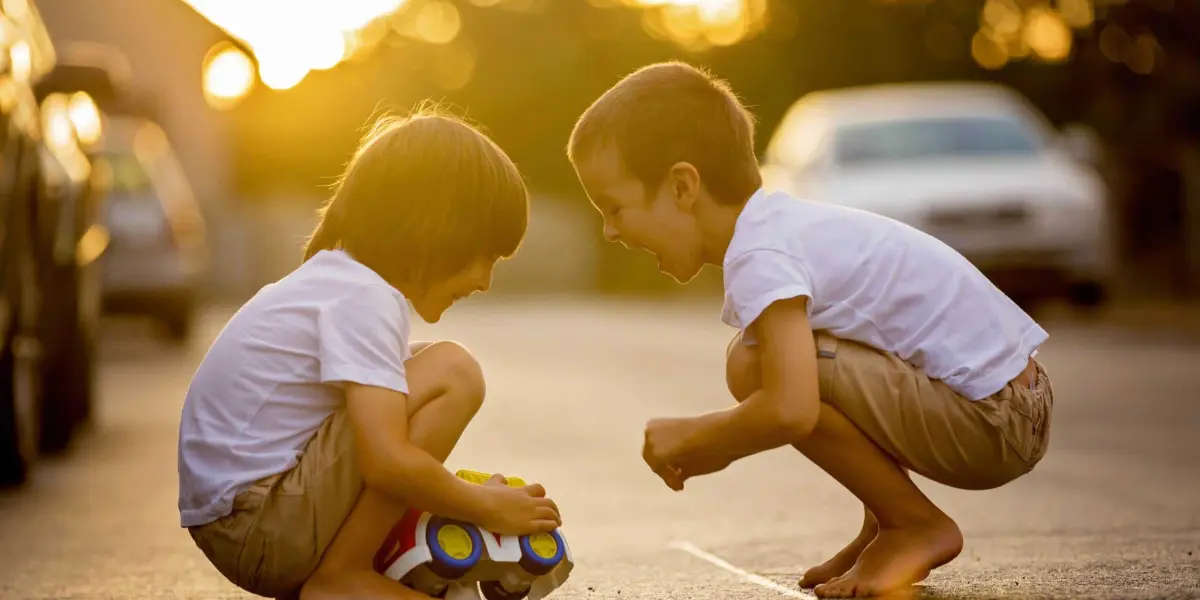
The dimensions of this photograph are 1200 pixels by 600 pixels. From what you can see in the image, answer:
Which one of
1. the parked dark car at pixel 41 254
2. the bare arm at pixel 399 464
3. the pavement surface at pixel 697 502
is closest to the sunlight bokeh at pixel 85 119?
the parked dark car at pixel 41 254

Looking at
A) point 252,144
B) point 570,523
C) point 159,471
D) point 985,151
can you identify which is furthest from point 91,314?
point 252,144

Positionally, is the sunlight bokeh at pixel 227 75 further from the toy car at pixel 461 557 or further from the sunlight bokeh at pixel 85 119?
the toy car at pixel 461 557

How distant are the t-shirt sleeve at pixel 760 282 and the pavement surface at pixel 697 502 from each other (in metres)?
0.69

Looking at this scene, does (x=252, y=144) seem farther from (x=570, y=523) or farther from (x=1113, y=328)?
Result: (x=570, y=523)

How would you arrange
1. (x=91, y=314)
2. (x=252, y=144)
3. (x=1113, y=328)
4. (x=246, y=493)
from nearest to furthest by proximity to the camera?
(x=246, y=493) < (x=91, y=314) < (x=1113, y=328) < (x=252, y=144)

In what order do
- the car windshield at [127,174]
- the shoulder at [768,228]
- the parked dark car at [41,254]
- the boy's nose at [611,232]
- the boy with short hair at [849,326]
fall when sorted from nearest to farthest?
the shoulder at [768,228] → the boy with short hair at [849,326] → the boy's nose at [611,232] → the parked dark car at [41,254] → the car windshield at [127,174]

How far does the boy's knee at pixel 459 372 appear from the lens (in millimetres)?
3457

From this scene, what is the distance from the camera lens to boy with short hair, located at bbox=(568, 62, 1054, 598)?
11.9ft

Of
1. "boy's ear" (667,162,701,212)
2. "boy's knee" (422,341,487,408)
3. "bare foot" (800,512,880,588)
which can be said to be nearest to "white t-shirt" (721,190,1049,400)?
"boy's ear" (667,162,701,212)

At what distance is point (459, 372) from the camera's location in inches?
137

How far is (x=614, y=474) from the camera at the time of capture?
273 inches

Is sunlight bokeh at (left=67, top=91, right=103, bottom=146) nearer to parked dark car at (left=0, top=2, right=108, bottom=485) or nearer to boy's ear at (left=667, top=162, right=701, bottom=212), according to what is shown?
parked dark car at (left=0, top=2, right=108, bottom=485)

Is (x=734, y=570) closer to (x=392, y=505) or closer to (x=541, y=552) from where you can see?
(x=541, y=552)

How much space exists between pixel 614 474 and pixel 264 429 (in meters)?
3.57
